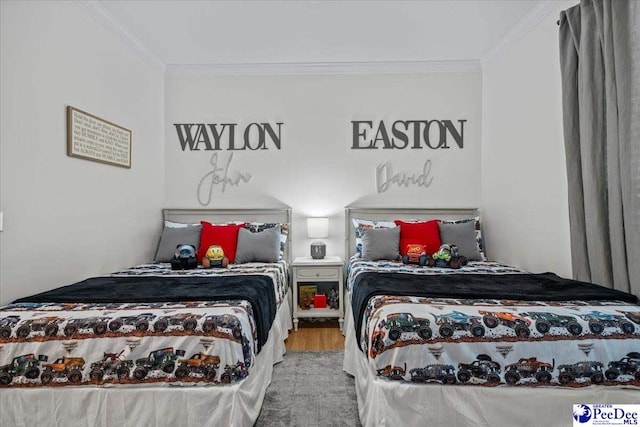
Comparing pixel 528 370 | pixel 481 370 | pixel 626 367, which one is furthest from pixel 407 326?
pixel 626 367

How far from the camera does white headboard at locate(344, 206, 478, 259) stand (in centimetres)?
380

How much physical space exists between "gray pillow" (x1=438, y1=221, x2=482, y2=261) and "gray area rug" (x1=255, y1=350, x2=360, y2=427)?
1.41 metres

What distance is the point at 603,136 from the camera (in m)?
2.17

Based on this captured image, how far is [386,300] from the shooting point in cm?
186

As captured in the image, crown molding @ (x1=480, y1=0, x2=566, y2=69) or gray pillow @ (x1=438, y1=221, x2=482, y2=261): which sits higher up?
crown molding @ (x1=480, y1=0, x2=566, y2=69)

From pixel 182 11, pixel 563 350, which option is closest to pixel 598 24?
pixel 563 350

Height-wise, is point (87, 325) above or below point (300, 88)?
below

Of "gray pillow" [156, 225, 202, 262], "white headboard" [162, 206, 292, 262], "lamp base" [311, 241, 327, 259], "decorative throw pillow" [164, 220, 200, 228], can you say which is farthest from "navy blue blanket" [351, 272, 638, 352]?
"decorative throw pillow" [164, 220, 200, 228]

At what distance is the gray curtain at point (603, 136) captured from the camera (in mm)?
1945

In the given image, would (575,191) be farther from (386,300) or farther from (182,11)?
(182,11)

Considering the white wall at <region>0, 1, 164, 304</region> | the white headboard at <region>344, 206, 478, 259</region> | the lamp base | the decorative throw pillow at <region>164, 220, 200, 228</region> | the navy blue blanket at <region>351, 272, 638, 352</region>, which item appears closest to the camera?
the navy blue blanket at <region>351, 272, 638, 352</region>

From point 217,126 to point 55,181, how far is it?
5.78ft

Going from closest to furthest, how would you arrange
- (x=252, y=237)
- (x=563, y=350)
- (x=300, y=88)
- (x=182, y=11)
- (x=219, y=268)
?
1. (x=563, y=350)
2. (x=182, y=11)
3. (x=219, y=268)
4. (x=252, y=237)
5. (x=300, y=88)

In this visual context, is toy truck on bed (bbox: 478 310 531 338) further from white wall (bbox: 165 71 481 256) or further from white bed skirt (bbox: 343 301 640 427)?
white wall (bbox: 165 71 481 256)
